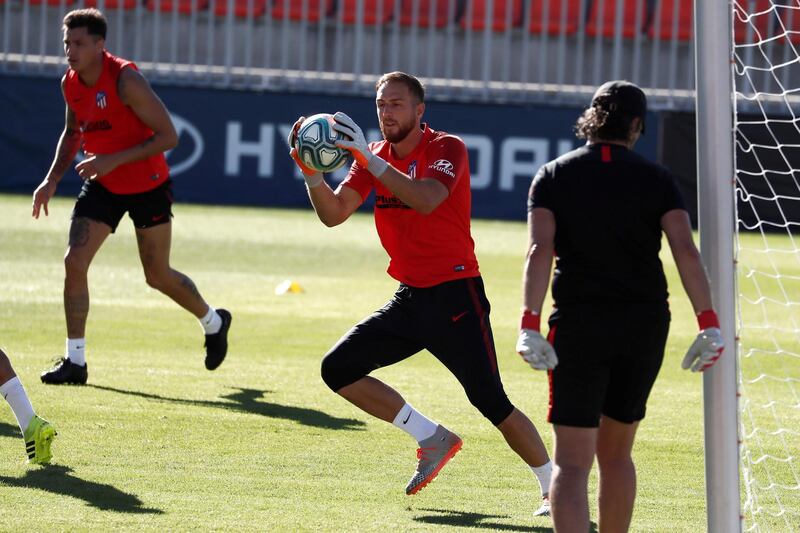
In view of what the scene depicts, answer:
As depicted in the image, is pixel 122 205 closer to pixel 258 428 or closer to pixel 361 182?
pixel 258 428

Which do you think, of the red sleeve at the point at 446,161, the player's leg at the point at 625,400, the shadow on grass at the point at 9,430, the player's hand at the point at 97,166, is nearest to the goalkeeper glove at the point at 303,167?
the red sleeve at the point at 446,161

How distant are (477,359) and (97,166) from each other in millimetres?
3436

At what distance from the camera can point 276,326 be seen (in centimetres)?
1120

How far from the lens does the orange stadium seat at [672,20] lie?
77.3 feet

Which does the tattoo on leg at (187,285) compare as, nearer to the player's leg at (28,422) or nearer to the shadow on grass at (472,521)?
the player's leg at (28,422)

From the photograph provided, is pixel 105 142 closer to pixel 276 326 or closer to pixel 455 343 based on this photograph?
pixel 276 326

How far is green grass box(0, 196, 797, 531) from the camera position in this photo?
18.5ft

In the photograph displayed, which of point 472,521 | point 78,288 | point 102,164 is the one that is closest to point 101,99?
point 102,164

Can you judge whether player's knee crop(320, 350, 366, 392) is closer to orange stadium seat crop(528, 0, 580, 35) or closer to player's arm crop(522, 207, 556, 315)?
player's arm crop(522, 207, 556, 315)

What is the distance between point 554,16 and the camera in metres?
23.9

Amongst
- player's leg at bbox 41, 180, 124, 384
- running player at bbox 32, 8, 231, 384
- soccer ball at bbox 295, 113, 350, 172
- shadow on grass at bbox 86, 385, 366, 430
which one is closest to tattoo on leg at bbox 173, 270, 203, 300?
running player at bbox 32, 8, 231, 384

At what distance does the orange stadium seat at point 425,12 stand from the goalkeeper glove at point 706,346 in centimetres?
1980

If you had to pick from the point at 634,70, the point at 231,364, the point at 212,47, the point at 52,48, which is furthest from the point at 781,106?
the point at 231,364

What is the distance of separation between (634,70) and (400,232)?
17945 millimetres
